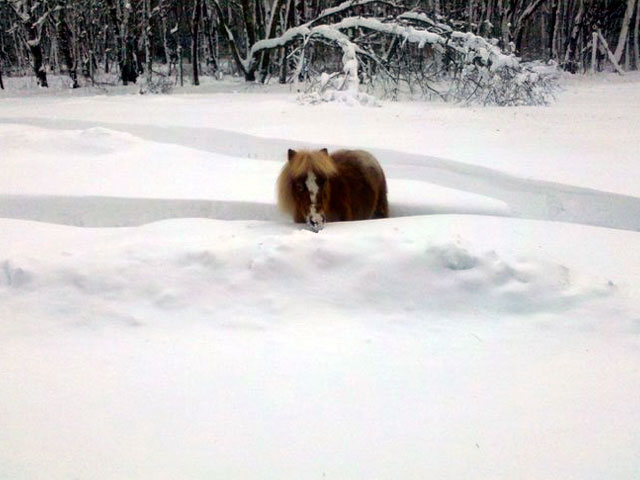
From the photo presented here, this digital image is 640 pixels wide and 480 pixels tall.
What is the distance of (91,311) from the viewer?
12.1ft

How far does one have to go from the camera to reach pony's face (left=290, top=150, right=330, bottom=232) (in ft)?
15.8

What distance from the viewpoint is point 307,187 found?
16.0 ft

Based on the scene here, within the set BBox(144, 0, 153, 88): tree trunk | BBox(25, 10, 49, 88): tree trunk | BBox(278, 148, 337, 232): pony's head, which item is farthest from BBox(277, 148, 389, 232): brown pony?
BBox(25, 10, 49, 88): tree trunk

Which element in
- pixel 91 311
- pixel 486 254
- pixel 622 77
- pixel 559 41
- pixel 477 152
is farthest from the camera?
pixel 559 41

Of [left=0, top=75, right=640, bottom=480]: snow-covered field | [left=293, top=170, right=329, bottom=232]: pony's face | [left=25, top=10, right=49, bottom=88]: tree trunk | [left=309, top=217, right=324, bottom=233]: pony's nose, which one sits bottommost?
[left=0, top=75, right=640, bottom=480]: snow-covered field

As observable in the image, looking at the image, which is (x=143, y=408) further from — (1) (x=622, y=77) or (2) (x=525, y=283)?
(1) (x=622, y=77)

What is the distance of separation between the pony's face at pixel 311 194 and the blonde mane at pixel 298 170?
18 millimetres

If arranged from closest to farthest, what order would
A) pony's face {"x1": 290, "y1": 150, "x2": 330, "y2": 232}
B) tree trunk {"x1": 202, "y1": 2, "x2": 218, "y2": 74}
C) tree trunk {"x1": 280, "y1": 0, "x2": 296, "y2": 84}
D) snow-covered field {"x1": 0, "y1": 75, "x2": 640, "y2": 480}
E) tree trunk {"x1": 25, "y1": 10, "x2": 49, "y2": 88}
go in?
snow-covered field {"x1": 0, "y1": 75, "x2": 640, "y2": 480} → pony's face {"x1": 290, "y1": 150, "x2": 330, "y2": 232} → tree trunk {"x1": 280, "y1": 0, "x2": 296, "y2": 84} → tree trunk {"x1": 25, "y1": 10, "x2": 49, "y2": 88} → tree trunk {"x1": 202, "y1": 2, "x2": 218, "y2": 74}

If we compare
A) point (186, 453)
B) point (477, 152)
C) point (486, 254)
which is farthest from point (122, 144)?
point (186, 453)

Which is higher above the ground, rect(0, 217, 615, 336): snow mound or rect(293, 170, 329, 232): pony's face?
rect(293, 170, 329, 232): pony's face

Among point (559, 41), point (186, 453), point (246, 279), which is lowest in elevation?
point (186, 453)

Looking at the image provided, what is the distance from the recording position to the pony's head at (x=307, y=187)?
4855 mm

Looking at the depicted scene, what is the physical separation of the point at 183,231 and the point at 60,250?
37.3 inches

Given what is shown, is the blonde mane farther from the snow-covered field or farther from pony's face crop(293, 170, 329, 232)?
the snow-covered field
